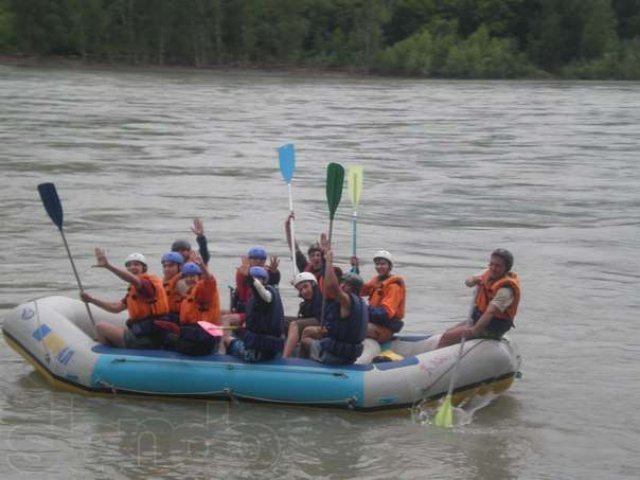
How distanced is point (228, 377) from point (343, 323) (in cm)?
95

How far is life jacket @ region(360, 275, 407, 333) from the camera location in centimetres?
959

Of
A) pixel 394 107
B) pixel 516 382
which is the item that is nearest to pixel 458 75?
pixel 394 107

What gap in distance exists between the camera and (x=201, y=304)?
30.0 feet

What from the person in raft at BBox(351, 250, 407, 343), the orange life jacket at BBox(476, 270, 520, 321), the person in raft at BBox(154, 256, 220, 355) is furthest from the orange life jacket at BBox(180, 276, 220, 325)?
the orange life jacket at BBox(476, 270, 520, 321)

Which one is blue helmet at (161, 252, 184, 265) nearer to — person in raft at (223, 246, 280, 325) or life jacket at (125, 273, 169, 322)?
life jacket at (125, 273, 169, 322)

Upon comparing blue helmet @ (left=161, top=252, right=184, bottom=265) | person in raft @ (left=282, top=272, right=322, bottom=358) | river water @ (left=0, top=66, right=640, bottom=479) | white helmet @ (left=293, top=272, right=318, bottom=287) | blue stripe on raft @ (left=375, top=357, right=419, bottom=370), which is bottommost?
river water @ (left=0, top=66, right=640, bottom=479)

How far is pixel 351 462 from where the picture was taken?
843cm

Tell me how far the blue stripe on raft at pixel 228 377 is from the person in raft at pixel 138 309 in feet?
0.47

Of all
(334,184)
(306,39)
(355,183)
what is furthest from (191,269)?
(306,39)

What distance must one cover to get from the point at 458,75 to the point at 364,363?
51.9 m

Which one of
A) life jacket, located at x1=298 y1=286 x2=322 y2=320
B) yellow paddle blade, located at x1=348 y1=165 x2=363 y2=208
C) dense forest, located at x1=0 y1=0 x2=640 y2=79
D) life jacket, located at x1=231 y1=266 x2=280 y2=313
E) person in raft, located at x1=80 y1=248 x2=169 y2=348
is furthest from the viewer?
dense forest, located at x1=0 y1=0 x2=640 y2=79

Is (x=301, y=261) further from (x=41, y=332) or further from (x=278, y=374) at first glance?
(x=41, y=332)

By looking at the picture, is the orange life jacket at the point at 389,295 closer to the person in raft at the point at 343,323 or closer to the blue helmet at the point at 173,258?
the person in raft at the point at 343,323

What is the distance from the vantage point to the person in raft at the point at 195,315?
29.2 feet
